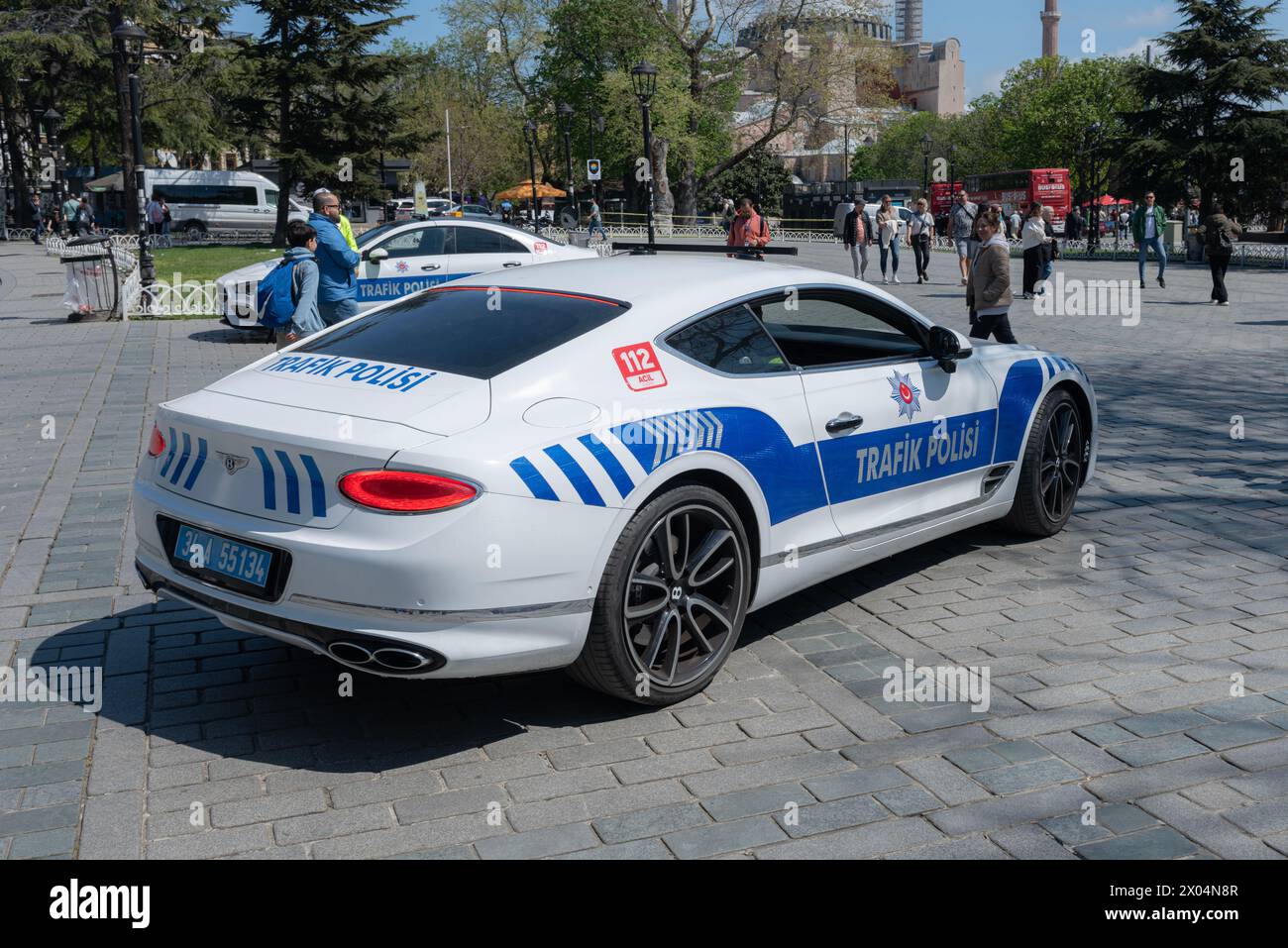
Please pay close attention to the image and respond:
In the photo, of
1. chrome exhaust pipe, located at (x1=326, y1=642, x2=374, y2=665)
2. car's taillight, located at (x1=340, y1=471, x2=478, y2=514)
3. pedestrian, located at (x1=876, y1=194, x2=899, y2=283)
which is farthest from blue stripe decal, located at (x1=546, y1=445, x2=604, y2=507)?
pedestrian, located at (x1=876, y1=194, x2=899, y2=283)

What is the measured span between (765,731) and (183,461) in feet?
7.64

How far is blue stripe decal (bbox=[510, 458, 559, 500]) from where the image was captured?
4031 millimetres

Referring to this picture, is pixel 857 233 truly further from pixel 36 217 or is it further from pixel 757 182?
pixel 757 182

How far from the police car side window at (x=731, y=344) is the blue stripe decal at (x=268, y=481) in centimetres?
156

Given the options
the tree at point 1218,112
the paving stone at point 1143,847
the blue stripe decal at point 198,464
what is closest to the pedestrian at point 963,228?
the blue stripe decal at point 198,464

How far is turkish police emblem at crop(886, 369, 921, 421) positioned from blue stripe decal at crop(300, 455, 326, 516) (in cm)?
265

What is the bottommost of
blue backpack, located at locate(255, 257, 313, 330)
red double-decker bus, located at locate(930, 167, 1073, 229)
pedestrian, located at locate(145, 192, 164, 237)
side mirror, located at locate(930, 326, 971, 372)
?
side mirror, located at locate(930, 326, 971, 372)

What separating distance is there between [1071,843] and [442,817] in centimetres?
187

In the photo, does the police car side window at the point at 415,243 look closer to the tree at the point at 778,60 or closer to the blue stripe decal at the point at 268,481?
the blue stripe decal at the point at 268,481

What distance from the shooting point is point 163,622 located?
563cm

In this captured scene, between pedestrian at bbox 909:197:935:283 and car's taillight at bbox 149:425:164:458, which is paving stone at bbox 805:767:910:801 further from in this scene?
pedestrian at bbox 909:197:935:283
